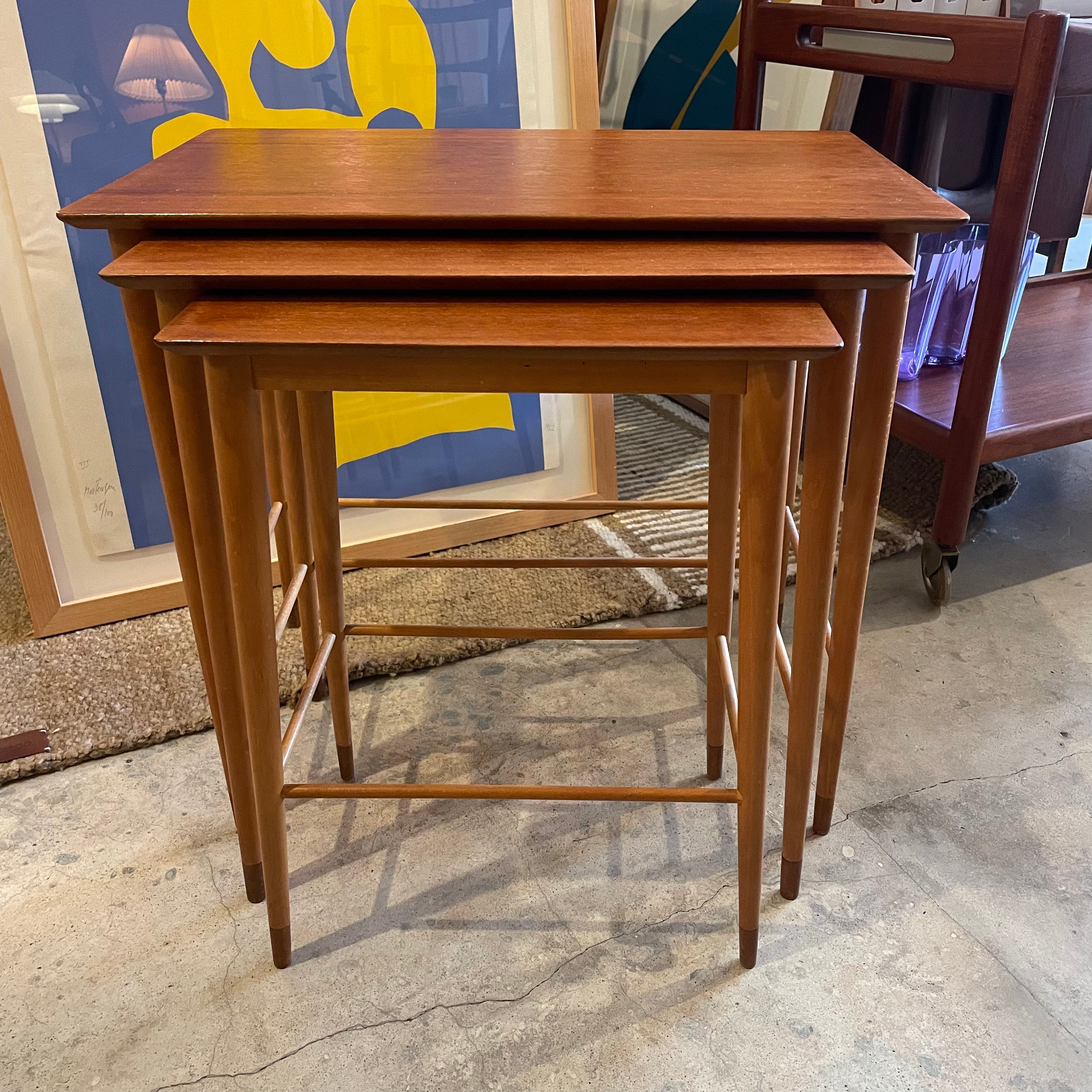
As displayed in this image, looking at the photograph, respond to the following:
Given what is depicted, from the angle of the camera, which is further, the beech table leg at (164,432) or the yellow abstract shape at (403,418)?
the yellow abstract shape at (403,418)

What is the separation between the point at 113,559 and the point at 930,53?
1.33 metres

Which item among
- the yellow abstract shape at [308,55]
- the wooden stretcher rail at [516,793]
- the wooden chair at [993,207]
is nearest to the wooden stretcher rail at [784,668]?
the wooden stretcher rail at [516,793]

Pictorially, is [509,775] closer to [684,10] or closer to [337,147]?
[337,147]

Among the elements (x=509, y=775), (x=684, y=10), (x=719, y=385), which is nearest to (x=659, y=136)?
(x=719, y=385)

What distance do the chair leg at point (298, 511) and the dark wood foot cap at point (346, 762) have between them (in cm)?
11

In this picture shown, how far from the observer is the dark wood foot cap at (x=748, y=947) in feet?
3.10

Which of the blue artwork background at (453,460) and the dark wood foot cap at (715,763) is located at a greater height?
the blue artwork background at (453,460)

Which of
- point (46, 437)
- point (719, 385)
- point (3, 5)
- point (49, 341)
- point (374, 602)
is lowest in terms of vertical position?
point (374, 602)

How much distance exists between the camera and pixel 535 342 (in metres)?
0.67

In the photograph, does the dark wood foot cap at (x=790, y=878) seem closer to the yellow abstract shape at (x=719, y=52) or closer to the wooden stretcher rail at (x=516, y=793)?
the wooden stretcher rail at (x=516, y=793)

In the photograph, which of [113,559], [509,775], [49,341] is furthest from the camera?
[113,559]

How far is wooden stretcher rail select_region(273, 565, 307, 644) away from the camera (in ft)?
3.41

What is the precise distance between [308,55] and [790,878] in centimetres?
123

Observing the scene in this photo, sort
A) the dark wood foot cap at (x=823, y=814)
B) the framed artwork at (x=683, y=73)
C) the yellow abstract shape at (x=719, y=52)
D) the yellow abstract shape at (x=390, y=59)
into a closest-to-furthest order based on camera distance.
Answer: the dark wood foot cap at (x=823, y=814) < the yellow abstract shape at (x=390, y=59) < the framed artwork at (x=683, y=73) < the yellow abstract shape at (x=719, y=52)
